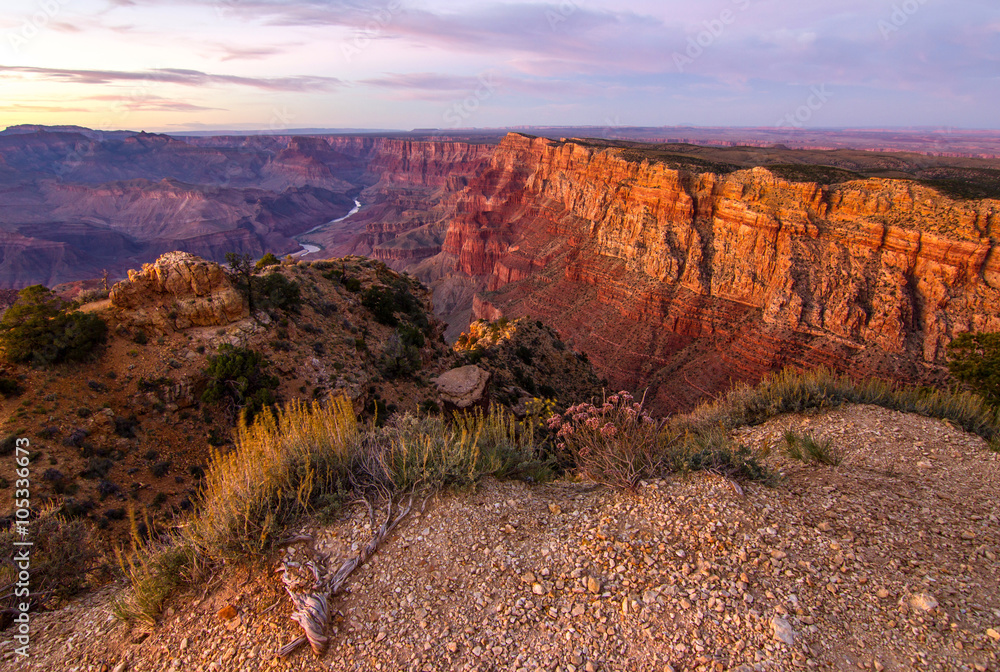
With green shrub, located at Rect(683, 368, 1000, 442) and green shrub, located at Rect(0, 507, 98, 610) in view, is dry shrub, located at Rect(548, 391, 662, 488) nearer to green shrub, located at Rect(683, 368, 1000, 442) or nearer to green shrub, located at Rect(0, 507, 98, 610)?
green shrub, located at Rect(683, 368, 1000, 442)

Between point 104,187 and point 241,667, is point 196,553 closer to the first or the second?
point 241,667

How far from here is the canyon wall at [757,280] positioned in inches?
1212

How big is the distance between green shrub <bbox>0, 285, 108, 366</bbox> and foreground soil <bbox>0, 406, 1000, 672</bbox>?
8.58m

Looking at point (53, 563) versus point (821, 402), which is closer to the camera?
point (53, 563)

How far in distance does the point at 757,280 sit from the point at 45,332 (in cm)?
4537

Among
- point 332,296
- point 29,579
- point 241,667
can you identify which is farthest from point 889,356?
point 29,579

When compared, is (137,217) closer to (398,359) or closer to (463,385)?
(398,359)

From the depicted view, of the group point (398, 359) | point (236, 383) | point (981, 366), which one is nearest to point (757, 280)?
point (981, 366)

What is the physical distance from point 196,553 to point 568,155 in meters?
78.3

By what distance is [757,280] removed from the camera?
3950 centimetres

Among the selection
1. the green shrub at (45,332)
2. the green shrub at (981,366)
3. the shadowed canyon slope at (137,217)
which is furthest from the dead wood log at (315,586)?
the shadowed canyon slope at (137,217)

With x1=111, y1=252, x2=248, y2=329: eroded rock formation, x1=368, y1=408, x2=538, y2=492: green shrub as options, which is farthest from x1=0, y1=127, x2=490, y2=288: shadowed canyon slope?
x1=368, y1=408, x2=538, y2=492: green shrub

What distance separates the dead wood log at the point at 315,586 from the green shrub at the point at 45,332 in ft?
35.4

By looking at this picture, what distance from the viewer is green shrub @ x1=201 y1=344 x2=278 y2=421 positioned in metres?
12.5
